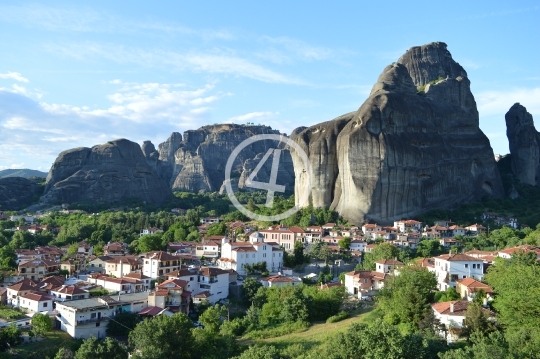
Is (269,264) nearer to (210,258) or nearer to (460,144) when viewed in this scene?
(210,258)

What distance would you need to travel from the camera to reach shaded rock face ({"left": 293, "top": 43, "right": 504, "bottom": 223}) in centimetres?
4656

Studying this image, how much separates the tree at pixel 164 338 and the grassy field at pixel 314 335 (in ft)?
10.3

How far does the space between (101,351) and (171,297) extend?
7804mm

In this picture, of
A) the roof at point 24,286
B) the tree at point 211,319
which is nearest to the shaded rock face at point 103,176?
the roof at point 24,286

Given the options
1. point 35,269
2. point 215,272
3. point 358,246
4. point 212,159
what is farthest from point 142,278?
point 212,159

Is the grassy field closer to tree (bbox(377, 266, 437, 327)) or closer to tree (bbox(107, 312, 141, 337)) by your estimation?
tree (bbox(377, 266, 437, 327))

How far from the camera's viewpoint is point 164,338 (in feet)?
65.7

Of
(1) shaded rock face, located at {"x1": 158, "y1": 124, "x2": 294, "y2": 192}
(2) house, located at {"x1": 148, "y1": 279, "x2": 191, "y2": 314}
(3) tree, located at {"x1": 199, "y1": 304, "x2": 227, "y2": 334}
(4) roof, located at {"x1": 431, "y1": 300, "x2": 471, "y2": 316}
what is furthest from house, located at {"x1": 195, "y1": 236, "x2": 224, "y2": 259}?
(1) shaded rock face, located at {"x1": 158, "y1": 124, "x2": 294, "y2": 192}

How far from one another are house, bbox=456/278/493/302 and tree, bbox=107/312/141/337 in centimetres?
1514

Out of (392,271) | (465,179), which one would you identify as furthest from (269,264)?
(465,179)

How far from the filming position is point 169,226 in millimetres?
51938

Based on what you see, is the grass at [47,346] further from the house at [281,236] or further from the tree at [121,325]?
the house at [281,236]

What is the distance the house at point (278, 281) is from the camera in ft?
99.8

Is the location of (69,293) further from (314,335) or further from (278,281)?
(314,335)
